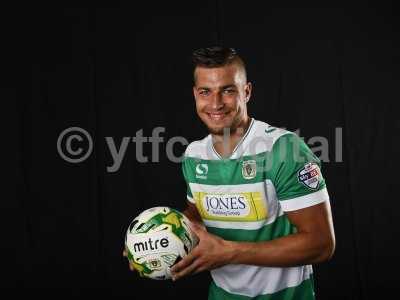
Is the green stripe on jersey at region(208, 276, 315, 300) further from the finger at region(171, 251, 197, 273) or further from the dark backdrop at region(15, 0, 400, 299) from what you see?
the dark backdrop at region(15, 0, 400, 299)

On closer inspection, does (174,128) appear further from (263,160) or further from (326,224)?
(326,224)

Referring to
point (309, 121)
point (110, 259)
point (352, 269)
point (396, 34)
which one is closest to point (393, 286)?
point (352, 269)

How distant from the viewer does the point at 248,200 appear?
151 cm

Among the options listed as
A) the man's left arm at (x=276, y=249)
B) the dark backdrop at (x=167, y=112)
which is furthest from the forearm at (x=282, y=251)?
the dark backdrop at (x=167, y=112)

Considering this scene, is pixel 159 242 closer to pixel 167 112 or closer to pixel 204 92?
pixel 204 92


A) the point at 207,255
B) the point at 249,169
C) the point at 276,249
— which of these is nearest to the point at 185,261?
the point at 207,255

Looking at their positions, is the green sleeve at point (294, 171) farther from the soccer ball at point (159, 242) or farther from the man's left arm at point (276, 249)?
the soccer ball at point (159, 242)

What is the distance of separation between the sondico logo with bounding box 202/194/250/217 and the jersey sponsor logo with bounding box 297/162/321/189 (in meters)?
0.22

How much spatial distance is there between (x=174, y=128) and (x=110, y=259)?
91 centimetres

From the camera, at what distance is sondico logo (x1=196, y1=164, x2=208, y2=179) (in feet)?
5.49

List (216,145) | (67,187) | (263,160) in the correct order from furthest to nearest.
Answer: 1. (67,187)
2. (216,145)
3. (263,160)

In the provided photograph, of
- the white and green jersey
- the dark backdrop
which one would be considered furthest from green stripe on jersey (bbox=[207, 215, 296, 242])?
the dark backdrop

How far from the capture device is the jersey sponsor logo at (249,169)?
4.91ft

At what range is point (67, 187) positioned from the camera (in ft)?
8.95
